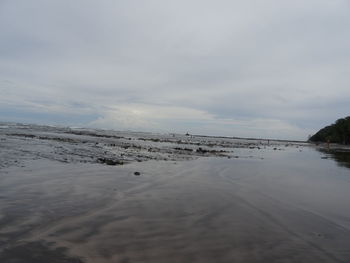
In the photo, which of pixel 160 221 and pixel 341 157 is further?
pixel 341 157

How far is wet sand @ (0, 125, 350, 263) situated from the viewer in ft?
17.5

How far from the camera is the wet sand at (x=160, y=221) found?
5.34 m

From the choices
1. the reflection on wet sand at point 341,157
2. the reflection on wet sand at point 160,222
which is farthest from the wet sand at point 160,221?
the reflection on wet sand at point 341,157

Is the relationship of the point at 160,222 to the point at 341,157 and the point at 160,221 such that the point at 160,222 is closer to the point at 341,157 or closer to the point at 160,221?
the point at 160,221

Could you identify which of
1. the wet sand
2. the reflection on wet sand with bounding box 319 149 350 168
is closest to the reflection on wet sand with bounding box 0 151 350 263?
the wet sand

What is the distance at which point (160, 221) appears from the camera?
7250 mm

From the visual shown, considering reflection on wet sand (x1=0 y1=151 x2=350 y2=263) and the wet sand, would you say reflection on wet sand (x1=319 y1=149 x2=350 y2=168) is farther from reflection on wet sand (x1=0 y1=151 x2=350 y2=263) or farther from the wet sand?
the wet sand

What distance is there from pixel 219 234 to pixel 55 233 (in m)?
3.42

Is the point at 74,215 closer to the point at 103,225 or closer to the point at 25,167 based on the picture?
the point at 103,225

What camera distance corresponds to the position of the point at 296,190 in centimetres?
1295

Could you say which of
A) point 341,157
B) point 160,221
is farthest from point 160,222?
point 341,157

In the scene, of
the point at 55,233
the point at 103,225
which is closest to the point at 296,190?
the point at 103,225

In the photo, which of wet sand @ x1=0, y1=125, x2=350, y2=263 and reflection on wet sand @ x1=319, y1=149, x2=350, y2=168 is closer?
wet sand @ x1=0, y1=125, x2=350, y2=263

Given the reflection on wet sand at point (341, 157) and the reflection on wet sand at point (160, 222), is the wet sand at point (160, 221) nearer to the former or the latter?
the reflection on wet sand at point (160, 222)
